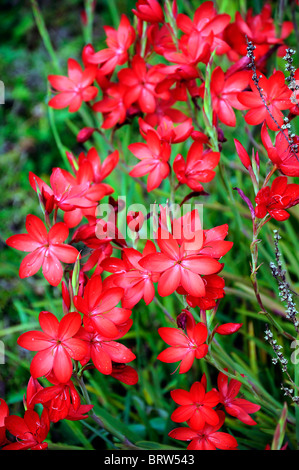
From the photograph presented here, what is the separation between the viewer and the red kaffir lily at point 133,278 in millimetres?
933

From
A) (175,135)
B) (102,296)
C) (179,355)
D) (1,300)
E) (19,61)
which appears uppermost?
(19,61)

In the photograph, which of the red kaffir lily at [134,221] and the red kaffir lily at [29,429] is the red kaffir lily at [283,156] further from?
the red kaffir lily at [29,429]

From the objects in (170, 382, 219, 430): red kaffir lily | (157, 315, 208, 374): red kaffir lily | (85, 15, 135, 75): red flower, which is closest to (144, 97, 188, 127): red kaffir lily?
(85, 15, 135, 75): red flower

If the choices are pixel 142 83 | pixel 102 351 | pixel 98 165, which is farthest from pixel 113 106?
pixel 102 351

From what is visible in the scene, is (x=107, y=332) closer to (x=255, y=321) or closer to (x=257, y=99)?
(x=257, y=99)

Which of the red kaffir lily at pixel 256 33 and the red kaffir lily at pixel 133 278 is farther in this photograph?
the red kaffir lily at pixel 256 33

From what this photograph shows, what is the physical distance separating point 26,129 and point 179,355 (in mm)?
2222

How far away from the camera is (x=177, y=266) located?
2.88ft

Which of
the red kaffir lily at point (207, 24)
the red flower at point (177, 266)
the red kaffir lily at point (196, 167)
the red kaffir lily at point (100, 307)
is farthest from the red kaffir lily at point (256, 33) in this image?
the red kaffir lily at point (100, 307)

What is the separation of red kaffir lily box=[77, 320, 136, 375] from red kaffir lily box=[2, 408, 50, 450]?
0.46ft

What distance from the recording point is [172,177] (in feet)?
3.78

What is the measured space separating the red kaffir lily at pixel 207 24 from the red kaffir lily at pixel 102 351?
0.81 metres
